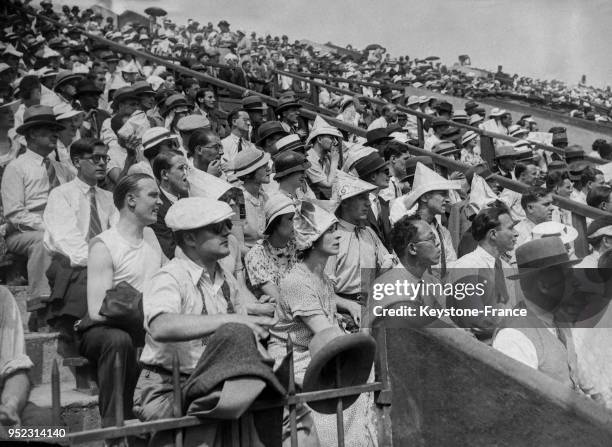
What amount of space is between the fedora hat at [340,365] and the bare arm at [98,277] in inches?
65.7

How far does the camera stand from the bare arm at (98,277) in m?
4.29

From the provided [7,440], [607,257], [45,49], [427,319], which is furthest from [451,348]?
[45,49]

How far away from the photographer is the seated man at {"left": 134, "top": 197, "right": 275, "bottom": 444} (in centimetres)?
313

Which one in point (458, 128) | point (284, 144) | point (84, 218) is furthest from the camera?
point (458, 128)

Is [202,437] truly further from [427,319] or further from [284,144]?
[284,144]

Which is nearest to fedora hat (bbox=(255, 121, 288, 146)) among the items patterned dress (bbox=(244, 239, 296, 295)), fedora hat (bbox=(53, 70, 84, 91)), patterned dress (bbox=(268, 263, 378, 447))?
fedora hat (bbox=(53, 70, 84, 91))

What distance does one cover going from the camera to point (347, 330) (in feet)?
16.2

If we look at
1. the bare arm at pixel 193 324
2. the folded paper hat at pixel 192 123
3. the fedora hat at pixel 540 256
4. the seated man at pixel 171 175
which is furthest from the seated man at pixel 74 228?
the fedora hat at pixel 540 256

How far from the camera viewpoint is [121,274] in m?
4.49

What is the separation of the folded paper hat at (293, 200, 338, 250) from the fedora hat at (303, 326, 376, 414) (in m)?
1.39

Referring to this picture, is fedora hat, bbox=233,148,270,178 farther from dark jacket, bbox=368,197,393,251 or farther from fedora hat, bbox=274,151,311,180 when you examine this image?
dark jacket, bbox=368,197,393,251

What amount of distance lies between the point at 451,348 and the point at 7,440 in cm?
214

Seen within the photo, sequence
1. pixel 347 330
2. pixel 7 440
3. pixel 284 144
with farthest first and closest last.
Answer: pixel 284 144, pixel 347 330, pixel 7 440

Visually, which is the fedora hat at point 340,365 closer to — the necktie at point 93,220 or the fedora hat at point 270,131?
the necktie at point 93,220
